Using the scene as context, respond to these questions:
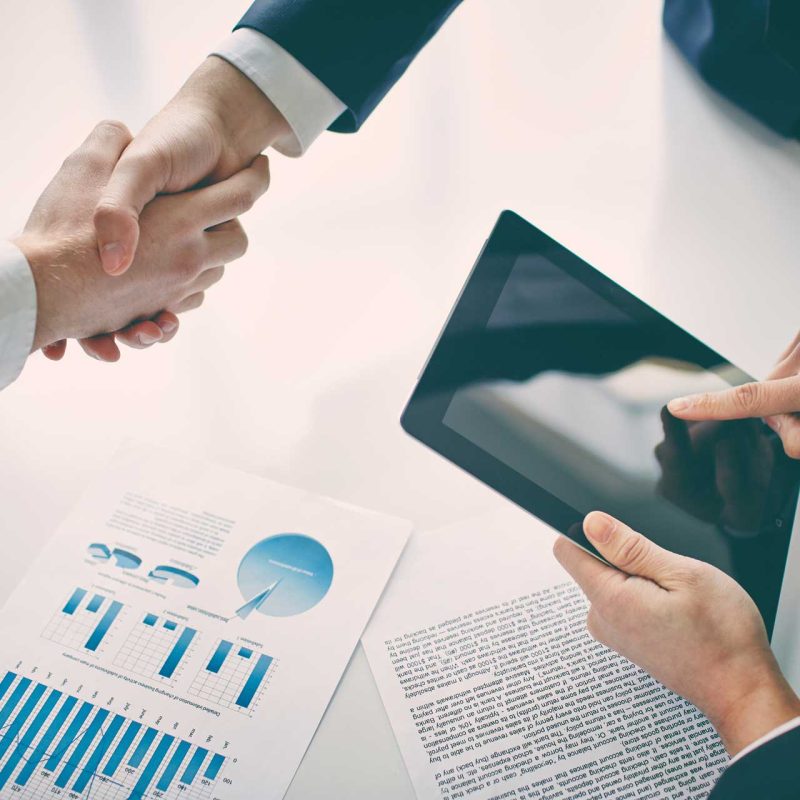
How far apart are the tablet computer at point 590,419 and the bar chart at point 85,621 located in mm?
307

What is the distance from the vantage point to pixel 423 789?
0.55 metres

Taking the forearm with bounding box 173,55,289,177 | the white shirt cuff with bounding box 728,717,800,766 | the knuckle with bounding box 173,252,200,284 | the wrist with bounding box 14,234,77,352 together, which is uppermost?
the forearm with bounding box 173,55,289,177

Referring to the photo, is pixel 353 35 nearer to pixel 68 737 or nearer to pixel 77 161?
pixel 77 161

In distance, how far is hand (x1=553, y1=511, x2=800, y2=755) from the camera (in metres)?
0.54

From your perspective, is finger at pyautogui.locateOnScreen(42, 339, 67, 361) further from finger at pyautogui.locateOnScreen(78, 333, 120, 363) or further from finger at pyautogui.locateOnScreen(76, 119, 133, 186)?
finger at pyautogui.locateOnScreen(76, 119, 133, 186)

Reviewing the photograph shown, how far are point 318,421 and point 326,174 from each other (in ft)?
1.18

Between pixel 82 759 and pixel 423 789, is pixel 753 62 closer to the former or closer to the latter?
pixel 423 789

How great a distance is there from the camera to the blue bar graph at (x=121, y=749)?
550 millimetres

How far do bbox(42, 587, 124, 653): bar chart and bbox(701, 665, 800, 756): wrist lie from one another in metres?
0.48

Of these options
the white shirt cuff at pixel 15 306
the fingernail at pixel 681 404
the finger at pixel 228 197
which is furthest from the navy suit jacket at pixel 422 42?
the fingernail at pixel 681 404

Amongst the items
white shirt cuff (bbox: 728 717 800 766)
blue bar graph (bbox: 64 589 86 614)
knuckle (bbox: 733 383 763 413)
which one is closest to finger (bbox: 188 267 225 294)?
blue bar graph (bbox: 64 589 86 614)

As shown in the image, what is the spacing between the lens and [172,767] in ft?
1.82

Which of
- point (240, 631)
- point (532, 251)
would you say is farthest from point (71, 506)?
point (532, 251)

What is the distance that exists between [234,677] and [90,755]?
12 cm
